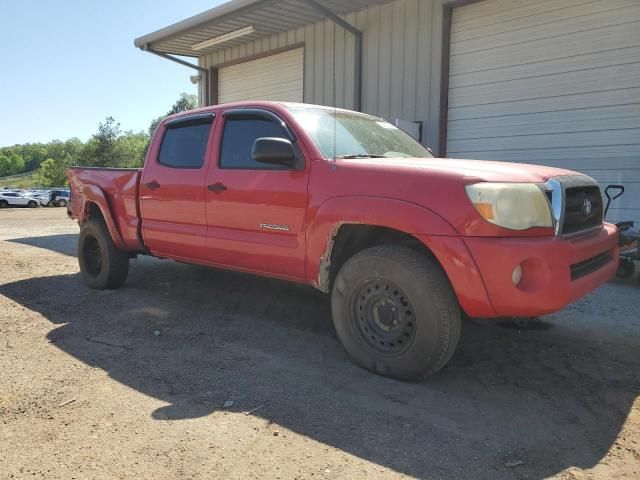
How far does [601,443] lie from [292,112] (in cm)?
304

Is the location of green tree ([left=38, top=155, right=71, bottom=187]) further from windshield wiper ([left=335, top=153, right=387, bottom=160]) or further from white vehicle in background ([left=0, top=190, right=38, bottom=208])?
windshield wiper ([left=335, top=153, right=387, bottom=160])

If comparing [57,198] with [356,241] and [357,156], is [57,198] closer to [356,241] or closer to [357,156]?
[357,156]

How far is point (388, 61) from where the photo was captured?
32.4 ft

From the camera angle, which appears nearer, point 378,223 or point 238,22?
point 378,223

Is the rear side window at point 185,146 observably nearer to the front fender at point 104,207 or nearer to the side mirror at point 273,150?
the front fender at point 104,207

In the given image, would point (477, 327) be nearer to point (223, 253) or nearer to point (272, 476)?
point (223, 253)

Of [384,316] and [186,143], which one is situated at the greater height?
[186,143]

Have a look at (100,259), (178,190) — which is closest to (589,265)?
(178,190)

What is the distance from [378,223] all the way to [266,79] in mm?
10316

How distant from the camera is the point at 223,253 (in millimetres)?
4566

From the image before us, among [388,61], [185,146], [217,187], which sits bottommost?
[217,187]

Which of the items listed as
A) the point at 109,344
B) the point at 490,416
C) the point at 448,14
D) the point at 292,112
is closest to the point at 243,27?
the point at 448,14

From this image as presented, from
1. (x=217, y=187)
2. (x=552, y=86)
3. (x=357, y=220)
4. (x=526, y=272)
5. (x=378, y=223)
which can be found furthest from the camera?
(x=552, y=86)

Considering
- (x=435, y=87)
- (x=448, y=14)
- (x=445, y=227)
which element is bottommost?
(x=445, y=227)
